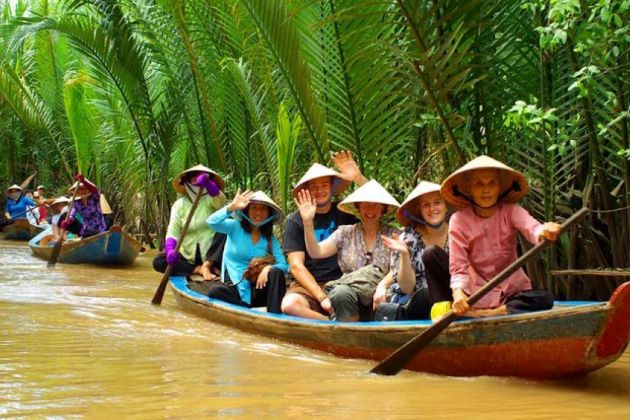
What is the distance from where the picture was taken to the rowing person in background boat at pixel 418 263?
4.09 metres

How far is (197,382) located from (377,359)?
1007 mm

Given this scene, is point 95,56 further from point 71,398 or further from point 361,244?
point 71,398

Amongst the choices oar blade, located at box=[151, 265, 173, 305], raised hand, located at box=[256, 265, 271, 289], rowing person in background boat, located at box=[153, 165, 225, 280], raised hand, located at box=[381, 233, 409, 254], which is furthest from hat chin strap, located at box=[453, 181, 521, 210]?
oar blade, located at box=[151, 265, 173, 305]

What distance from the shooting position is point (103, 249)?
10641 millimetres

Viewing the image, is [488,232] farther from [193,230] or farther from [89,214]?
[89,214]

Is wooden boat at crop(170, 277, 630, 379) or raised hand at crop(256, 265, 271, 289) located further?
raised hand at crop(256, 265, 271, 289)

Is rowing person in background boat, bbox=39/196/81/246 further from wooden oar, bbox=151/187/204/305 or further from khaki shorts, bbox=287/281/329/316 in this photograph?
khaki shorts, bbox=287/281/329/316

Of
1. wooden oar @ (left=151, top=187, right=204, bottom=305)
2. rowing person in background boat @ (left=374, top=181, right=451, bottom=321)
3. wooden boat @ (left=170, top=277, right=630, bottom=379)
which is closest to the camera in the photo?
wooden boat @ (left=170, top=277, right=630, bottom=379)

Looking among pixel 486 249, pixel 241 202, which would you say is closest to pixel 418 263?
pixel 486 249

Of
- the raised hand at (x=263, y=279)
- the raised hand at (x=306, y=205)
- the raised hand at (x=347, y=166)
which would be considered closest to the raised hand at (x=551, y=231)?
the raised hand at (x=306, y=205)

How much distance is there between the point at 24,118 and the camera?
1608 centimetres

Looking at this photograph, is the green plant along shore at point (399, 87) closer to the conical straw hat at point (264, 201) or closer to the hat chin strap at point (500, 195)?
the hat chin strap at point (500, 195)

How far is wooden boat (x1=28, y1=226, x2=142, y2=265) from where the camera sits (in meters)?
10.5

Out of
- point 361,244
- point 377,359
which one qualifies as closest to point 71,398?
point 377,359
